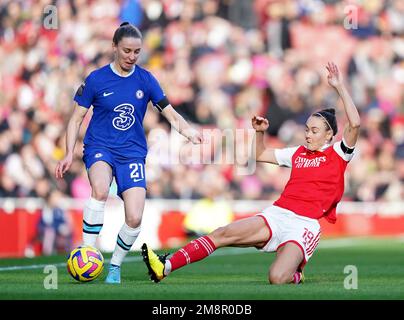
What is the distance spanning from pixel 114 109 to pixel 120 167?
0.51m

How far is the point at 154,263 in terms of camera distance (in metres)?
8.96

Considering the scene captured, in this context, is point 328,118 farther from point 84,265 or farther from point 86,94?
point 84,265

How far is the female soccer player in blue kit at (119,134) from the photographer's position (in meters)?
9.27

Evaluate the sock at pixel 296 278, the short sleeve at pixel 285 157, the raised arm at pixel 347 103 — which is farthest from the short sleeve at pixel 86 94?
the sock at pixel 296 278

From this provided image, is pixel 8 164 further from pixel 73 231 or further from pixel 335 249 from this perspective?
pixel 335 249

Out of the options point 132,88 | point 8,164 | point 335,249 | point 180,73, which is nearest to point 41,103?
point 8,164

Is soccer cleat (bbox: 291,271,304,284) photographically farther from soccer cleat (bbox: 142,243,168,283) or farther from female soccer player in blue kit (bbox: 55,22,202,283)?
female soccer player in blue kit (bbox: 55,22,202,283)

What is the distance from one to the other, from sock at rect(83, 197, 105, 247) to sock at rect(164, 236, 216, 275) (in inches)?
27.9

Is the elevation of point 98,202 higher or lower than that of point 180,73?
lower

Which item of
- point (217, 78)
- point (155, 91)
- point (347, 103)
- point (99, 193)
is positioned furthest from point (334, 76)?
point (217, 78)

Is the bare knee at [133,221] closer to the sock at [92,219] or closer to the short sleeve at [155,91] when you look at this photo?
the sock at [92,219]

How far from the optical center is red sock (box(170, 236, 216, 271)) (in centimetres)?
914
